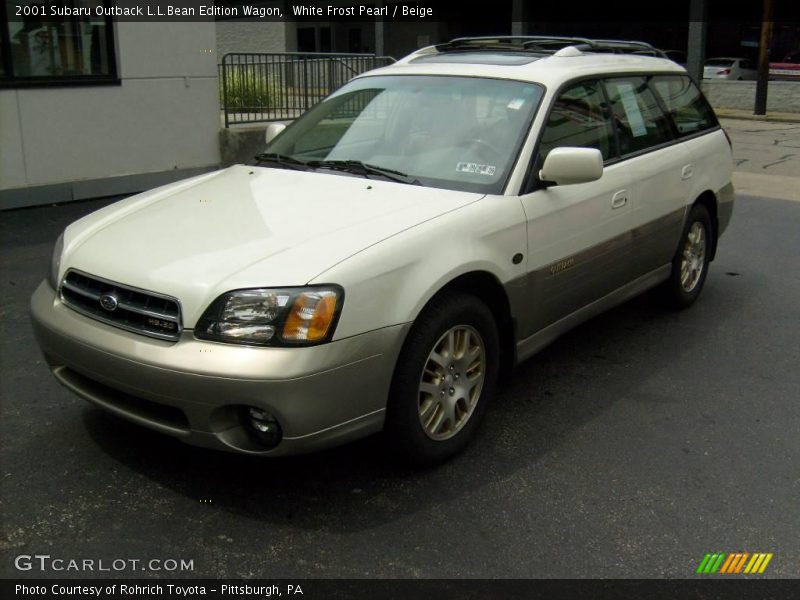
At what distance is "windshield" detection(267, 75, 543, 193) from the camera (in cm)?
396

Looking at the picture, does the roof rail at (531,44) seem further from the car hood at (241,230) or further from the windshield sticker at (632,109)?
the car hood at (241,230)

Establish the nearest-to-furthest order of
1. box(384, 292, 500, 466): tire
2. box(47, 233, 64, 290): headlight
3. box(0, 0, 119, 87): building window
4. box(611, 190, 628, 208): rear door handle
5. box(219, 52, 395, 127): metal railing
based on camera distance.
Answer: box(384, 292, 500, 466): tire → box(47, 233, 64, 290): headlight → box(611, 190, 628, 208): rear door handle → box(0, 0, 119, 87): building window → box(219, 52, 395, 127): metal railing

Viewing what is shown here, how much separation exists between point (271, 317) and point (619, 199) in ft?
7.92

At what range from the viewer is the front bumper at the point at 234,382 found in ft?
9.53

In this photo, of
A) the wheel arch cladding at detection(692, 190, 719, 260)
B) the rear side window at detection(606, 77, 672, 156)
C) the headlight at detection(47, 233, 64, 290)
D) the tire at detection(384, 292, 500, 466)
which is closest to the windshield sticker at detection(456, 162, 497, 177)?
the tire at detection(384, 292, 500, 466)

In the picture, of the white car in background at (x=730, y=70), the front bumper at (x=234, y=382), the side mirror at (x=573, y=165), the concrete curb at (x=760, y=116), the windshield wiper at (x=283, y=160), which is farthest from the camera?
the white car in background at (x=730, y=70)

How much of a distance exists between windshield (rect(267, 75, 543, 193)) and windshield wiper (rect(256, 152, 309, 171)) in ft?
0.11

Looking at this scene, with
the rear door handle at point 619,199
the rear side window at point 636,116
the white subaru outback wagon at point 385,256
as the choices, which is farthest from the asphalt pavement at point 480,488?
the rear side window at point 636,116

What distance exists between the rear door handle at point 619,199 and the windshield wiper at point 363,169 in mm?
1253

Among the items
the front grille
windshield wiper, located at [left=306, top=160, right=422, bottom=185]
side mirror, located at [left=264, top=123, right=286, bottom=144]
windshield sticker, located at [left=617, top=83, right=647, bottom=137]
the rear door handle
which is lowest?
the front grille

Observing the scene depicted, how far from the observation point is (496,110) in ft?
13.7

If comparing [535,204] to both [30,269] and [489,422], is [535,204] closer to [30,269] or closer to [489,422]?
[489,422]

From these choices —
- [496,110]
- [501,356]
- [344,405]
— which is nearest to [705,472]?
[501,356]

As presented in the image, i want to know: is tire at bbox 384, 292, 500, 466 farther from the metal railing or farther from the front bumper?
the metal railing
